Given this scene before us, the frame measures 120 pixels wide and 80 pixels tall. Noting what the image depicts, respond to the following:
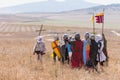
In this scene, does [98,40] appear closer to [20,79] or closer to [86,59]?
[86,59]

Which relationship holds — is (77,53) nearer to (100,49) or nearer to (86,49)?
(86,49)

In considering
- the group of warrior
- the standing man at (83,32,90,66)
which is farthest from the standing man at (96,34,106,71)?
the standing man at (83,32,90,66)

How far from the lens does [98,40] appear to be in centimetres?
1391

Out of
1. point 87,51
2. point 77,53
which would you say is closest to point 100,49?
point 87,51

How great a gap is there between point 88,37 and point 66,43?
6.46 ft

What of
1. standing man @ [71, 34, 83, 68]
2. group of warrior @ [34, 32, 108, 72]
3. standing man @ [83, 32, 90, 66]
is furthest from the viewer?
standing man @ [71, 34, 83, 68]

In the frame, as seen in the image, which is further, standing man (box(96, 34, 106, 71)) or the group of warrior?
standing man (box(96, 34, 106, 71))

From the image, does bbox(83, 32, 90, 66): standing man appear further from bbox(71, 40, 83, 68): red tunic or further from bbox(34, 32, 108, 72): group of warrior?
bbox(71, 40, 83, 68): red tunic

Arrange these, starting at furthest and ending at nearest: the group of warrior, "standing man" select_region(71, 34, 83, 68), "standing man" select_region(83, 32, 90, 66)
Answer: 1. "standing man" select_region(71, 34, 83, 68)
2. "standing man" select_region(83, 32, 90, 66)
3. the group of warrior

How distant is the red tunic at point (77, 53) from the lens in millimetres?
13836

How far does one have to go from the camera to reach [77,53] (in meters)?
14.0

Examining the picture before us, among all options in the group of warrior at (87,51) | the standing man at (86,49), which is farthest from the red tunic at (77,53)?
the standing man at (86,49)

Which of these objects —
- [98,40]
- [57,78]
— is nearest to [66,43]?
[98,40]

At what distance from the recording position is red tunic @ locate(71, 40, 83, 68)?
13.8 metres
